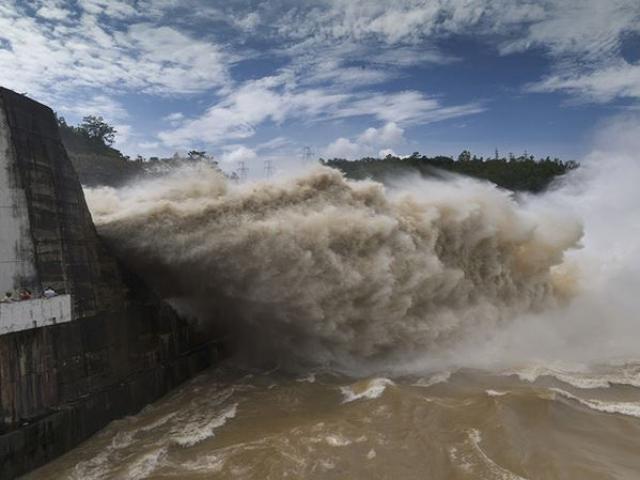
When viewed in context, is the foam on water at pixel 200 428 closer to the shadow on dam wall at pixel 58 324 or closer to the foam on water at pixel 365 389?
the shadow on dam wall at pixel 58 324

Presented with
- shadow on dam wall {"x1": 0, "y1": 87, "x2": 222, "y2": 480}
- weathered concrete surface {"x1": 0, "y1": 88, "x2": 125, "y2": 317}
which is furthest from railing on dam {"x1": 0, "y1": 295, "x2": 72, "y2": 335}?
weathered concrete surface {"x1": 0, "y1": 88, "x2": 125, "y2": 317}

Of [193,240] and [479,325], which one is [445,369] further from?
[193,240]

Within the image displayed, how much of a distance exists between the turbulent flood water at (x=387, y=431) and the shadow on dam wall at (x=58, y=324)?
63 cm

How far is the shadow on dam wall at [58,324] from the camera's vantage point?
10.5 metres

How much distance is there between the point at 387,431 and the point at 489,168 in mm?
83498

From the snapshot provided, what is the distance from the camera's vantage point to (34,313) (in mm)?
10578

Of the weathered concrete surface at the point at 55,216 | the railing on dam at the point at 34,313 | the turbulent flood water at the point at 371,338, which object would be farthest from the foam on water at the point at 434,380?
the railing on dam at the point at 34,313

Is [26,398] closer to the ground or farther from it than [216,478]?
farther from it

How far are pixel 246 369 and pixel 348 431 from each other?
21.4 ft

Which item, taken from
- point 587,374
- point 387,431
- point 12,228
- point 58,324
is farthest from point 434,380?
point 12,228

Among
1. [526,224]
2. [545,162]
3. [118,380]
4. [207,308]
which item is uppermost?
[545,162]

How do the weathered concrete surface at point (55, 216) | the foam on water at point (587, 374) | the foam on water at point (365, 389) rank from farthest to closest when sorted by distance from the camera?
the foam on water at point (587, 374)
the foam on water at point (365, 389)
the weathered concrete surface at point (55, 216)

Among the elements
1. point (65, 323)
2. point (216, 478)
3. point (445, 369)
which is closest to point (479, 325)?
point (445, 369)

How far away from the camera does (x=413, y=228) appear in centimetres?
1795
